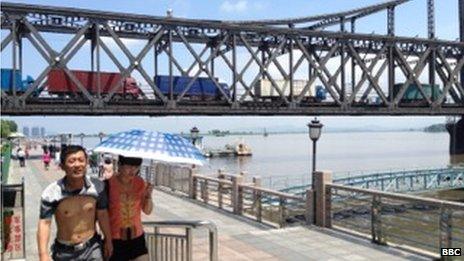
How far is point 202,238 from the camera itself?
12555 mm

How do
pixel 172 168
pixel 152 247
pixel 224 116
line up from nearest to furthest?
pixel 152 247, pixel 172 168, pixel 224 116

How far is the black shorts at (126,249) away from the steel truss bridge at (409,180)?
988 inches

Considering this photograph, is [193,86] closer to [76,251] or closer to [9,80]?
[9,80]

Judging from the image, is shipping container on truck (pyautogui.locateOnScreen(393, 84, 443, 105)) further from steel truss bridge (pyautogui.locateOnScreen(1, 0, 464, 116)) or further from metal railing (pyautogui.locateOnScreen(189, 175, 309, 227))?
metal railing (pyautogui.locateOnScreen(189, 175, 309, 227))

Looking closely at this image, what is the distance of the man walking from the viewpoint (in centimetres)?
→ 499

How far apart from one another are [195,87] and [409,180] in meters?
19.0

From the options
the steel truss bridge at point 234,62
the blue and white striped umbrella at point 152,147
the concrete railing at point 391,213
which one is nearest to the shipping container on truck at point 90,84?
the steel truss bridge at point 234,62

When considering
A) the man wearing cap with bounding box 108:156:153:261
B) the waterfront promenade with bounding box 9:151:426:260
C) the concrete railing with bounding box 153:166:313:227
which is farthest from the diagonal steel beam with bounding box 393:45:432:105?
the man wearing cap with bounding box 108:156:153:261

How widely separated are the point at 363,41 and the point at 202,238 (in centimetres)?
4583

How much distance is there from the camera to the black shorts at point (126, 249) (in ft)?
18.4

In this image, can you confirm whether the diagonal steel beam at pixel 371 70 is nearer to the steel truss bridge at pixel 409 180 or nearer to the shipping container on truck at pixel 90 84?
the steel truss bridge at pixel 409 180

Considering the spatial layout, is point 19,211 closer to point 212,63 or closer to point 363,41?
point 212,63

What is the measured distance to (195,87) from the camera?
4606 cm

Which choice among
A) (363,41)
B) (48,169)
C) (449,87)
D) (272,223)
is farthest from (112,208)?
(449,87)
